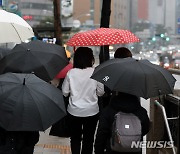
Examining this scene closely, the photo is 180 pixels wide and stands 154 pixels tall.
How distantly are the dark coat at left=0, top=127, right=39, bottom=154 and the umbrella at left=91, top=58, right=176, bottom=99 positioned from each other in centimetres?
90

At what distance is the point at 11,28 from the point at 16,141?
3.76 m

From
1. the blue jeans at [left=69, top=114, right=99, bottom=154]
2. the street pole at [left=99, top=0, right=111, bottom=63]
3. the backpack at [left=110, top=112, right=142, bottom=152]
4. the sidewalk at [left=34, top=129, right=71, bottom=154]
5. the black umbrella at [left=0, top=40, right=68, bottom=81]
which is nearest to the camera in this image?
the backpack at [left=110, top=112, right=142, bottom=152]

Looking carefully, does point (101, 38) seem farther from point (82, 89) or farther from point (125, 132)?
point (125, 132)

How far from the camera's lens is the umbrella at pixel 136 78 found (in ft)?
12.5

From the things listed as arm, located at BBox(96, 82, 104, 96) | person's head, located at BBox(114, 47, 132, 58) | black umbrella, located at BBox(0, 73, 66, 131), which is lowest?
arm, located at BBox(96, 82, 104, 96)

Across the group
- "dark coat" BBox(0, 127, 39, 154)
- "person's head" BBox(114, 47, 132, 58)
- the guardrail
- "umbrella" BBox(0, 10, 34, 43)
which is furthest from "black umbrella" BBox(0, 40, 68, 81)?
"dark coat" BBox(0, 127, 39, 154)

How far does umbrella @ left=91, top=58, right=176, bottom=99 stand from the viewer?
Result: 380 cm

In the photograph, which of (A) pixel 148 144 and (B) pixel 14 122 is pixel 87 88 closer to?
(A) pixel 148 144

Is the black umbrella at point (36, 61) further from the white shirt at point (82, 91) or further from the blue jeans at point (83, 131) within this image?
the blue jeans at point (83, 131)

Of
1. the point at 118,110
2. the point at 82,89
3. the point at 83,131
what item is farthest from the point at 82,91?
the point at 118,110

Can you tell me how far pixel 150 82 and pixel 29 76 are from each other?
1.19 m

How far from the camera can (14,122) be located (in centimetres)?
345

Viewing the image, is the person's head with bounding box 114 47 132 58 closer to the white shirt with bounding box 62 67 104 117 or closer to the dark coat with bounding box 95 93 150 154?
the white shirt with bounding box 62 67 104 117

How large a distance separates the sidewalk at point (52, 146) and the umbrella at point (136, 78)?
3165 mm
